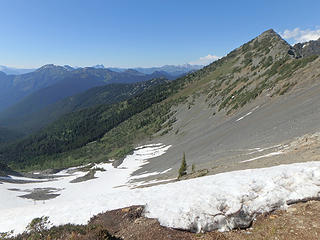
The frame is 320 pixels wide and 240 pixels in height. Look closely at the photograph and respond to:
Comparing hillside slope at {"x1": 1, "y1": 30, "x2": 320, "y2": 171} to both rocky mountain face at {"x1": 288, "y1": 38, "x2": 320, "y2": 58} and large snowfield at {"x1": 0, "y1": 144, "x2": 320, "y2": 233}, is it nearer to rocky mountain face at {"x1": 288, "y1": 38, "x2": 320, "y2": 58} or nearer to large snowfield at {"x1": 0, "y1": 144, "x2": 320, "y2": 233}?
large snowfield at {"x1": 0, "y1": 144, "x2": 320, "y2": 233}

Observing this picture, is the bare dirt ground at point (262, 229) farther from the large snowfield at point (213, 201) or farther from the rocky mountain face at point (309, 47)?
the rocky mountain face at point (309, 47)

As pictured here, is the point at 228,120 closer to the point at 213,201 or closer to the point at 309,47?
the point at 213,201

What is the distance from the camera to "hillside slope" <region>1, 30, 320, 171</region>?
39.1 metres

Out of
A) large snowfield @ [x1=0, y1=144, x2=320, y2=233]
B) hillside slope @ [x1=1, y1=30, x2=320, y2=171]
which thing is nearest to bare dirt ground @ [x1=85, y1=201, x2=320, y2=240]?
large snowfield @ [x1=0, y1=144, x2=320, y2=233]

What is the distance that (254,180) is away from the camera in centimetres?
1205

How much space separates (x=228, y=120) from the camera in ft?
220

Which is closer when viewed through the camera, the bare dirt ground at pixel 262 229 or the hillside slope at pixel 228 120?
the bare dirt ground at pixel 262 229

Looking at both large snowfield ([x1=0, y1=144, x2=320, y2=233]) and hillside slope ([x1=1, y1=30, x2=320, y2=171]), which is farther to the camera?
hillside slope ([x1=1, y1=30, x2=320, y2=171])

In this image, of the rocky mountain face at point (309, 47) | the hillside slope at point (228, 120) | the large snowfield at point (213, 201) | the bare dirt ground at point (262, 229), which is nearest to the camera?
the bare dirt ground at point (262, 229)

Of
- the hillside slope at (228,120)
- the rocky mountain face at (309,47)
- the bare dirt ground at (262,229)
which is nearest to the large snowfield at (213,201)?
the bare dirt ground at (262,229)

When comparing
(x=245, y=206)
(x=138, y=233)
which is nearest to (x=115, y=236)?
(x=138, y=233)

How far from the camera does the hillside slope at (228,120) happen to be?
39.1 m

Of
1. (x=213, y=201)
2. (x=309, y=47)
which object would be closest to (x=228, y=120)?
(x=213, y=201)

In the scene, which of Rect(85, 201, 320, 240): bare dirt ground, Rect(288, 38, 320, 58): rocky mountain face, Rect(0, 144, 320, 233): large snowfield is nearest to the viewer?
Rect(85, 201, 320, 240): bare dirt ground
